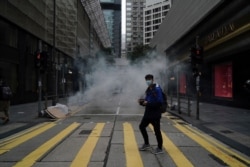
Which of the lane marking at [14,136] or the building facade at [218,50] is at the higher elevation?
the building facade at [218,50]

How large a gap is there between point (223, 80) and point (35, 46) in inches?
664

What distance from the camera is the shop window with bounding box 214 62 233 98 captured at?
25141 mm

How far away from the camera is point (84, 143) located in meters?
9.81

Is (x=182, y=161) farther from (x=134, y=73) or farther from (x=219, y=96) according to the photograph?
(x=134, y=73)

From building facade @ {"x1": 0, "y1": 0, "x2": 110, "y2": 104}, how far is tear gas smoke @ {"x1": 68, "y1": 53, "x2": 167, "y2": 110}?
2.97 m

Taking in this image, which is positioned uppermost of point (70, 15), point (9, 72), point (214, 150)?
point (70, 15)

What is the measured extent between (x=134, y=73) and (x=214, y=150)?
24714mm

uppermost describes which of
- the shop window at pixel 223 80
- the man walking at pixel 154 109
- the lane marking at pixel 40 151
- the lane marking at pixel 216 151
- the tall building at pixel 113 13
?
the tall building at pixel 113 13

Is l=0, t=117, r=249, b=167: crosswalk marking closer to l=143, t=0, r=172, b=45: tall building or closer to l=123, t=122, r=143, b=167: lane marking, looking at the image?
l=123, t=122, r=143, b=167: lane marking

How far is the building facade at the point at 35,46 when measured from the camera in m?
25.1

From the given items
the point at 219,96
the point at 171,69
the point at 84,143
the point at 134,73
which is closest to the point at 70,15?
the point at 171,69

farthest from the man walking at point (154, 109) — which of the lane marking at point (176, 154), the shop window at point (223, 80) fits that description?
the shop window at point (223, 80)

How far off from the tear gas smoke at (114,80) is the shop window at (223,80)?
20.4 ft

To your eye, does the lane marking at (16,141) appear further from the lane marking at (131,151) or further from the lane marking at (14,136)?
the lane marking at (131,151)
